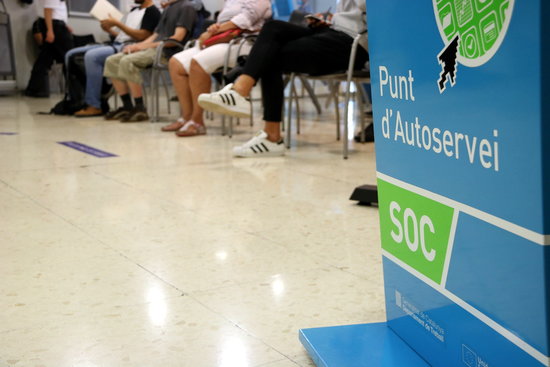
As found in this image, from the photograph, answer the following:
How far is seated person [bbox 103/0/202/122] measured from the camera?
470 centimetres

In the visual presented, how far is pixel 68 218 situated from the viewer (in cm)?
204

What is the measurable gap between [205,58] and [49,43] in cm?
457

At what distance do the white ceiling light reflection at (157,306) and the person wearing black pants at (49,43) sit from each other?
7.04m

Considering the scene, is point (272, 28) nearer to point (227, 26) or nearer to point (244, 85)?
point (244, 85)

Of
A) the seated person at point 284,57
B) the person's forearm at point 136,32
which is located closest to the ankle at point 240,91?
the seated person at point 284,57

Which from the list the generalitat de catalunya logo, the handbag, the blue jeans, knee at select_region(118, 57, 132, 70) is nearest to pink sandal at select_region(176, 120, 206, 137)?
the handbag

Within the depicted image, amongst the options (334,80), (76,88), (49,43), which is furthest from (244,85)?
(49,43)

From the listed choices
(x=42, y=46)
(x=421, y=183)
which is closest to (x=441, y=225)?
(x=421, y=183)

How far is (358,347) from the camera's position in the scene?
104 cm

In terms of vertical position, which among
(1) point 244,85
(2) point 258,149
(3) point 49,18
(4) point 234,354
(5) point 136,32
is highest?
(3) point 49,18

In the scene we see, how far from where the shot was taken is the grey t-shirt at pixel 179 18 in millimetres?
4688

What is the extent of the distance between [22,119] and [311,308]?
4665mm

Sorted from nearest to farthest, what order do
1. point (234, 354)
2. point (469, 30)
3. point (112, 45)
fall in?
point (469, 30), point (234, 354), point (112, 45)

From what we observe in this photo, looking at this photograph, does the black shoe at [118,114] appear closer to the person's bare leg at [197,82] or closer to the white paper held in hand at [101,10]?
the white paper held in hand at [101,10]
